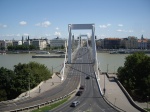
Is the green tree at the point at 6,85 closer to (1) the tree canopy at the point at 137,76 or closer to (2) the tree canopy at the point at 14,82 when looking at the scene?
(2) the tree canopy at the point at 14,82

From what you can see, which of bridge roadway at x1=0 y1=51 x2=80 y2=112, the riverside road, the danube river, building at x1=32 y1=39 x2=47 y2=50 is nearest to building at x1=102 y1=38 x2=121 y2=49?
building at x1=32 y1=39 x2=47 y2=50

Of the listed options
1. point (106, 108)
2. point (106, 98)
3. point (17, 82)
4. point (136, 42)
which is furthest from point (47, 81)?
point (136, 42)

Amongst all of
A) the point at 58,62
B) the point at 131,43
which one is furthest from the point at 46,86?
the point at 131,43

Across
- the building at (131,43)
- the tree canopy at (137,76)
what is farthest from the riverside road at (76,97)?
the building at (131,43)

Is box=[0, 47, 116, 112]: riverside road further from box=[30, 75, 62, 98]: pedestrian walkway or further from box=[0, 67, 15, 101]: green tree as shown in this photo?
box=[0, 67, 15, 101]: green tree

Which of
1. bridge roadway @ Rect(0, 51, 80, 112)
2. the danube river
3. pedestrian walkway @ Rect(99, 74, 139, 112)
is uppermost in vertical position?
the danube river

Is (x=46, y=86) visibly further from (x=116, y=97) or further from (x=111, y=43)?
(x=111, y=43)

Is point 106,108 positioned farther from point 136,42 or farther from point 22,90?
point 136,42

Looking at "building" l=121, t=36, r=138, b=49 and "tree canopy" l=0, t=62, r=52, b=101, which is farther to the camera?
"building" l=121, t=36, r=138, b=49
